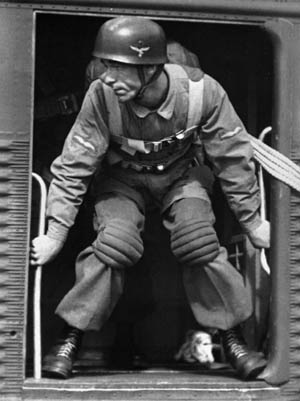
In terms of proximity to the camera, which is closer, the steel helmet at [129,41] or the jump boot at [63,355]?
the steel helmet at [129,41]

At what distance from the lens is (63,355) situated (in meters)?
3.90

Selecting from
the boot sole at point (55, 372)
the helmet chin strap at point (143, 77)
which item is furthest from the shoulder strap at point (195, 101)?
the boot sole at point (55, 372)

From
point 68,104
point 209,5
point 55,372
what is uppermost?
point 209,5

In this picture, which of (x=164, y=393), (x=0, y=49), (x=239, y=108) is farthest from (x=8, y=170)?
(x=239, y=108)

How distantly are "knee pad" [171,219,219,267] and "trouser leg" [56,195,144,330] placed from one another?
131 mm

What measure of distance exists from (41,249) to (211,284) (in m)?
0.59

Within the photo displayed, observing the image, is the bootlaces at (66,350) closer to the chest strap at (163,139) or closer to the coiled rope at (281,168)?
the chest strap at (163,139)

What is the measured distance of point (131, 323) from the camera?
452cm

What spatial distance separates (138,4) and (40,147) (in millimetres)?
966

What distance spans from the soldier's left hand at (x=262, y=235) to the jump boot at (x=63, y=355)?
68 centimetres

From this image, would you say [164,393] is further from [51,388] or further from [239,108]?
[239,108]

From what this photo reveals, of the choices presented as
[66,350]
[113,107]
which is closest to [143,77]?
[113,107]

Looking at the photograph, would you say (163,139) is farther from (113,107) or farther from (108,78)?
(108,78)

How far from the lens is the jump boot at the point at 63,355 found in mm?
3835
